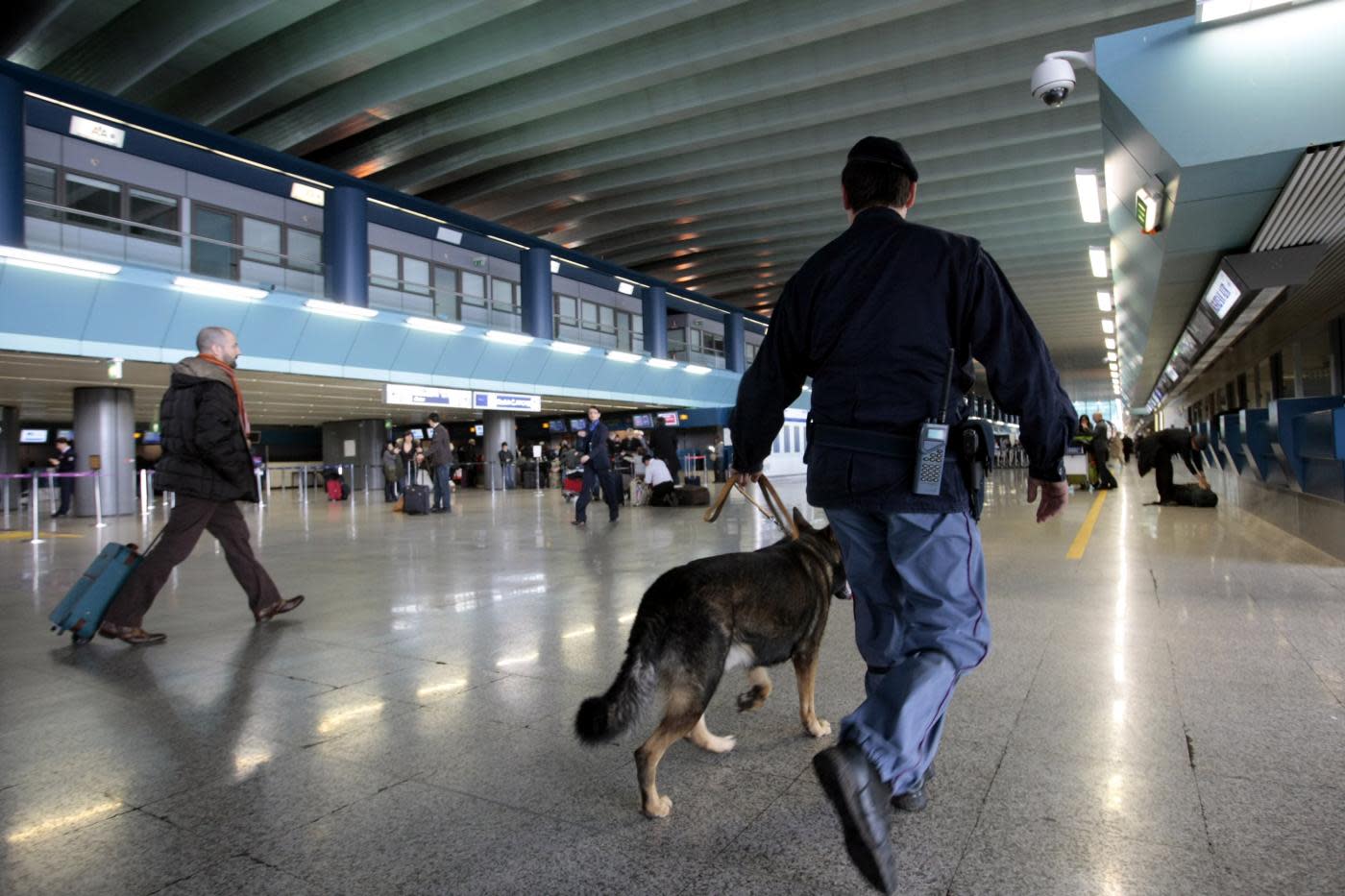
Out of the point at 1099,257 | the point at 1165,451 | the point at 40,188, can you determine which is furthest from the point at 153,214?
the point at 1099,257

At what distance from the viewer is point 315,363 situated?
67.7 ft

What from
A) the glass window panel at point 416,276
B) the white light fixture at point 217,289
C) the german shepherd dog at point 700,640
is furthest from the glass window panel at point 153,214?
the german shepherd dog at point 700,640

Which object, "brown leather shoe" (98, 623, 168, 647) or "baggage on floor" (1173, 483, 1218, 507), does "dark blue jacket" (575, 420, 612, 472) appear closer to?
"brown leather shoe" (98, 623, 168, 647)

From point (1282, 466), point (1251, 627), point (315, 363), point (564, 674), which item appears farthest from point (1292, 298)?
point (315, 363)

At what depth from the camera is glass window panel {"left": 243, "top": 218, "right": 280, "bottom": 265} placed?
1952 cm

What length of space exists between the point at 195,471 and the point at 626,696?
4.03m

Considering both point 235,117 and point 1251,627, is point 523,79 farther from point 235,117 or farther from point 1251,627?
point 1251,627

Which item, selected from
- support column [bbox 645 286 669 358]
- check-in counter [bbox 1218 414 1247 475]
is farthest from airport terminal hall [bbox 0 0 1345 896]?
support column [bbox 645 286 669 358]

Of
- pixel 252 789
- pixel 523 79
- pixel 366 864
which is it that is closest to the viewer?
pixel 366 864

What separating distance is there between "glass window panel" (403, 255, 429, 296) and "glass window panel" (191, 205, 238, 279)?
5.25 m

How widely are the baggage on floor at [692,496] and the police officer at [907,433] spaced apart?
1435 cm

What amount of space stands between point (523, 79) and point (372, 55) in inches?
113

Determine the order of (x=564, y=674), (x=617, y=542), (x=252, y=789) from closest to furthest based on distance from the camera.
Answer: (x=252, y=789), (x=564, y=674), (x=617, y=542)

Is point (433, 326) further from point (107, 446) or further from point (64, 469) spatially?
point (64, 469)
